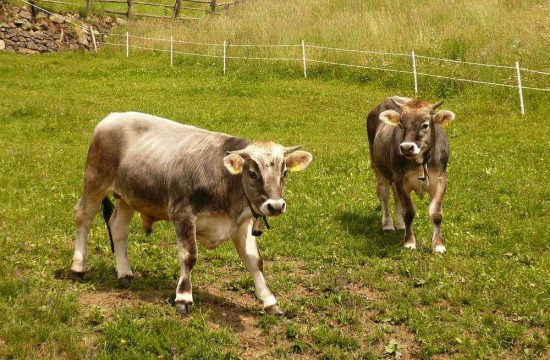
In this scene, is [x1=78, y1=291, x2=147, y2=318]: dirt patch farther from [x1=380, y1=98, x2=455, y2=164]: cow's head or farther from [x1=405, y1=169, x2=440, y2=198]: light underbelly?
[x1=405, y1=169, x2=440, y2=198]: light underbelly

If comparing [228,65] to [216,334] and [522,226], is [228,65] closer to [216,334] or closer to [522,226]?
[522,226]

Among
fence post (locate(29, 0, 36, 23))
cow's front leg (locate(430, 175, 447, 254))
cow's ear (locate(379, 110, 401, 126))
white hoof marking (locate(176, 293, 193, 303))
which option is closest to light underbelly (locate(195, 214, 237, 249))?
white hoof marking (locate(176, 293, 193, 303))

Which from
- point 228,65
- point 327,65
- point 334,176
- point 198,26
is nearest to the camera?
point 334,176

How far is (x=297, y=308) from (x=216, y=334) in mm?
1339

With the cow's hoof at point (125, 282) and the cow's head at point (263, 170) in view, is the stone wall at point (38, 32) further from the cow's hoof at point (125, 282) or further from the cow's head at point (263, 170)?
the cow's head at point (263, 170)

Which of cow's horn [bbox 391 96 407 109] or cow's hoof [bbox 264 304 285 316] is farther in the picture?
cow's horn [bbox 391 96 407 109]

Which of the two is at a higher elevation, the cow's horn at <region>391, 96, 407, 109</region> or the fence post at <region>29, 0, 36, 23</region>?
the cow's horn at <region>391, 96, 407, 109</region>

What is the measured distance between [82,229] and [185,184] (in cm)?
184

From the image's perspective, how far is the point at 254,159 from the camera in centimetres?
761

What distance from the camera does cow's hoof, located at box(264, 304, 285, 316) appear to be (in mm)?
8352

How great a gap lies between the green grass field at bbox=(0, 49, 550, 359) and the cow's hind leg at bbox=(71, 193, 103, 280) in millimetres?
202

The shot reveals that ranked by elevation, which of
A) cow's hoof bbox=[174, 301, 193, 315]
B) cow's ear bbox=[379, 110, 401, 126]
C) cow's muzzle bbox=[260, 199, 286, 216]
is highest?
cow's ear bbox=[379, 110, 401, 126]

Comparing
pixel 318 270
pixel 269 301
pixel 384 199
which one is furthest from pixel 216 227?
pixel 384 199

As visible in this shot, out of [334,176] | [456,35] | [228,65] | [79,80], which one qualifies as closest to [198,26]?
[228,65]
